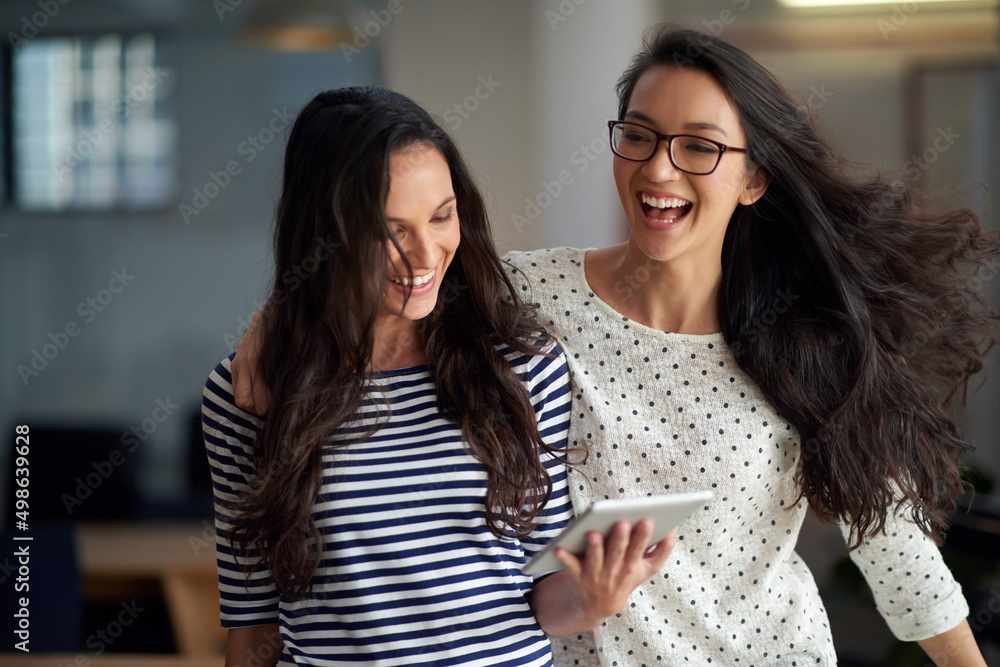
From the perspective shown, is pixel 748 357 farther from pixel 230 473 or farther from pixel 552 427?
pixel 230 473

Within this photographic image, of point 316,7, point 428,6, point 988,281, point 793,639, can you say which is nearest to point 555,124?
point 428,6

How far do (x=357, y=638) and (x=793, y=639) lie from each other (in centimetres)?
72

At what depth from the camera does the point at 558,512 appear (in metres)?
1.26

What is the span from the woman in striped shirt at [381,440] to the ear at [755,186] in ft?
1.35

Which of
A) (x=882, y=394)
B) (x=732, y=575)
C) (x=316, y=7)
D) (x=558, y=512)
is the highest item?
(x=316, y=7)

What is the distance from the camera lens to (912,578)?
4.76 feet

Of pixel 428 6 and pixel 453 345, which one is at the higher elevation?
pixel 428 6

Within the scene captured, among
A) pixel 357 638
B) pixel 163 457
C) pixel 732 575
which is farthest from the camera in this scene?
pixel 163 457

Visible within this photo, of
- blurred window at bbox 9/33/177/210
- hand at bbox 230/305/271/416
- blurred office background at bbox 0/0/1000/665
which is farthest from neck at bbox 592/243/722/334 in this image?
blurred window at bbox 9/33/177/210

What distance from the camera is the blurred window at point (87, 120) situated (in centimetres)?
250

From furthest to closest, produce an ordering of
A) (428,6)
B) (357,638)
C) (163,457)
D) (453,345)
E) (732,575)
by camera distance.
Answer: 1. (428,6)
2. (163,457)
3. (732,575)
4. (453,345)
5. (357,638)

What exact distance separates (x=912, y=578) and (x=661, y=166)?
2.74ft

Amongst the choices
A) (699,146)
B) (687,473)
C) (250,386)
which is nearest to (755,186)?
Result: (699,146)

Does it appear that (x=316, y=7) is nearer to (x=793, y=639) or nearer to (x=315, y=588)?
(x=315, y=588)
